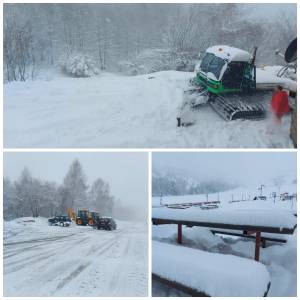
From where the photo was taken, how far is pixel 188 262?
104 inches

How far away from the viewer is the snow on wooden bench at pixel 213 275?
2498 millimetres

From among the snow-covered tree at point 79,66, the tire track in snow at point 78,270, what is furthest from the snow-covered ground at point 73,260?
the snow-covered tree at point 79,66

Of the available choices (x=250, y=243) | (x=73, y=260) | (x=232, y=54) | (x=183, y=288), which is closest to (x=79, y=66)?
(x=232, y=54)

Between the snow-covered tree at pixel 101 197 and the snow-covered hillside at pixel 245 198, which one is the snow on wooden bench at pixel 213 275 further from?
the snow-covered tree at pixel 101 197

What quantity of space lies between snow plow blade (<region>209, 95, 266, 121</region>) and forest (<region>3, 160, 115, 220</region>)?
117cm

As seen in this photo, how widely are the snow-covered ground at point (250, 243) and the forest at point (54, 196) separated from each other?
47 centimetres

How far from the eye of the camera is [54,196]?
2.98 m

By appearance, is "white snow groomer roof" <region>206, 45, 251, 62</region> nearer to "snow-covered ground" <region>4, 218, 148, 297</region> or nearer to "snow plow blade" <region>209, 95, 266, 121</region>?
"snow plow blade" <region>209, 95, 266, 121</region>

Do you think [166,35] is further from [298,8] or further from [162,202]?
[162,202]

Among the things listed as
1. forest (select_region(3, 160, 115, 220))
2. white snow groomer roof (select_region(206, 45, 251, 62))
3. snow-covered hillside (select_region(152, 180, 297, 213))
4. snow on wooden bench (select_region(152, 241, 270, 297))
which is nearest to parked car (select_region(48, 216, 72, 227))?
forest (select_region(3, 160, 115, 220))

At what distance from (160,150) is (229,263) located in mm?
1018

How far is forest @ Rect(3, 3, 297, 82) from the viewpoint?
2918mm

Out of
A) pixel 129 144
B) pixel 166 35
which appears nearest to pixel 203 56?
pixel 166 35

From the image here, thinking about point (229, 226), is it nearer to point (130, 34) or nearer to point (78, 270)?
point (78, 270)
